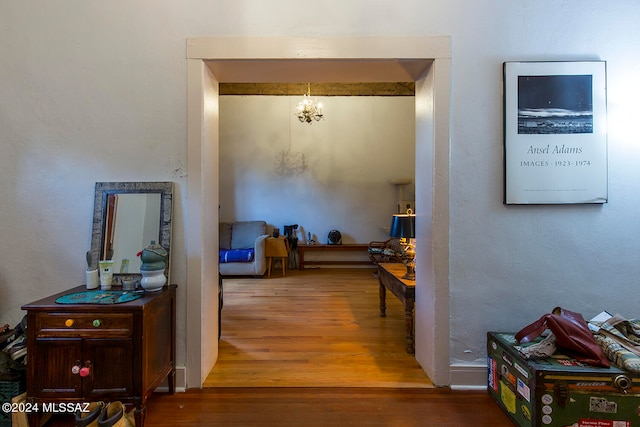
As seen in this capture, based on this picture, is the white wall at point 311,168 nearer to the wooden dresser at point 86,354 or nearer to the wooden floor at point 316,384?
the wooden floor at point 316,384

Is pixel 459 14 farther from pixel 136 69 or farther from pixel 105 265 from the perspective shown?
pixel 105 265

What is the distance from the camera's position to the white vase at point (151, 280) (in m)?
1.94

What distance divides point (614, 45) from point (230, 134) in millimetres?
6552

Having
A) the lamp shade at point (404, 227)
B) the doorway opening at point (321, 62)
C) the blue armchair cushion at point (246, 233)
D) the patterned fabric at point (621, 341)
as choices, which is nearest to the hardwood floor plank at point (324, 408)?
the doorway opening at point (321, 62)

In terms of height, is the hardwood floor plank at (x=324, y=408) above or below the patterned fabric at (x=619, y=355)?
below

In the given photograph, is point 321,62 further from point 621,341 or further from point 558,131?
point 621,341

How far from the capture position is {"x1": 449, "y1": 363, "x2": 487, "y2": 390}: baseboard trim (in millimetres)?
2191

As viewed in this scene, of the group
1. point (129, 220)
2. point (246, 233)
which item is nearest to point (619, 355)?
point (129, 220)

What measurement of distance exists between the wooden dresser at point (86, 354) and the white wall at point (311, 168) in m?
5.41

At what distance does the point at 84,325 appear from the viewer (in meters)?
1.71

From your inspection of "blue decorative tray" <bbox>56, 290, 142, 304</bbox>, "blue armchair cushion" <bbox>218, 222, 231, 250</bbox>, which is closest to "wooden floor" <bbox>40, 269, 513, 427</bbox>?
"blue decorative tray" <bbox>56, 290, 142, 304</bbox>

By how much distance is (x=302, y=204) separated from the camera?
23.4 feet

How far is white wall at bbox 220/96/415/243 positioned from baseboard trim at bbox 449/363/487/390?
16.2ft

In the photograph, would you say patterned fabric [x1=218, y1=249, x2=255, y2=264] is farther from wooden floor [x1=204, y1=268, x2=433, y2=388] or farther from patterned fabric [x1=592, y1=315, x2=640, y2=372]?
patterned fabric [x1=592, y1=315, x2=640, y2=372]
